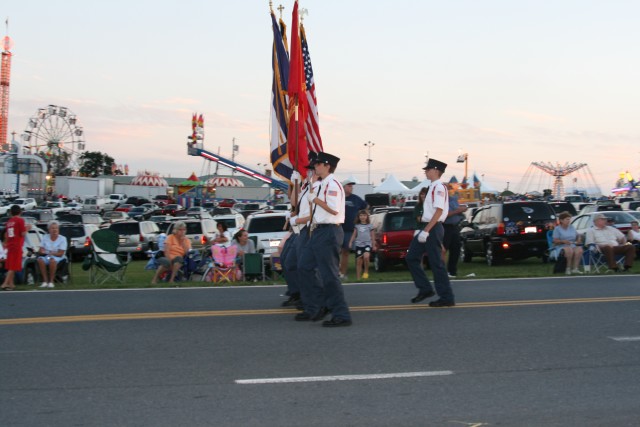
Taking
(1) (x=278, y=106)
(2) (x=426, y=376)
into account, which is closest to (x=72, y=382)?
(2) (x=426, y=376)

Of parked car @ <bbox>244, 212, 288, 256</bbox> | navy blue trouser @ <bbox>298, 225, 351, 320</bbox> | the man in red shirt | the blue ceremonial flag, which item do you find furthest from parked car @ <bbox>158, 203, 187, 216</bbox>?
navy blue trouser @ <bbox>298, 225, 351, 320</bbox>

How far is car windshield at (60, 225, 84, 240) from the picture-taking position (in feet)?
95.3

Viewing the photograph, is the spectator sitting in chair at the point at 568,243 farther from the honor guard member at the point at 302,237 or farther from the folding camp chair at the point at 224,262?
the honor guard member at the point at 302,237

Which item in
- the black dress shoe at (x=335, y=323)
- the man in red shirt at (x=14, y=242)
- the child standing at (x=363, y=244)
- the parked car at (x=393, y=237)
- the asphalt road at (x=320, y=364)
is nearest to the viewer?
the asphalt road at (x=320, y=364)

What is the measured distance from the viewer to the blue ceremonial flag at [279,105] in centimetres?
1315

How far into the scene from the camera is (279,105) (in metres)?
13.8

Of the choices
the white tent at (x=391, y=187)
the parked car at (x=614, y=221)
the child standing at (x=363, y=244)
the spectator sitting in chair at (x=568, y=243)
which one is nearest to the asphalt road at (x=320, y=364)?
the spectator sitting in chair at (x=568, y=243)

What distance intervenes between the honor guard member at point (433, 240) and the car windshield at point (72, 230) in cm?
2136

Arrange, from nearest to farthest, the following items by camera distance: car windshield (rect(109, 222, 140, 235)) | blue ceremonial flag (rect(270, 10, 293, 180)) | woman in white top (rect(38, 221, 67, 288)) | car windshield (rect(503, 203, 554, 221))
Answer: blue ceremonial flag (rect(270, 10, 293, 180)) < woman in white top (rect(38, 221, 67, 288)) < car windshield (rect(503, 203, 554, 221)) < car windshield (rect(109, 222, 140, 235))

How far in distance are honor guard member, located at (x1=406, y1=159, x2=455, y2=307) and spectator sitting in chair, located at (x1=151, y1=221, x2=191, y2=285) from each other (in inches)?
279

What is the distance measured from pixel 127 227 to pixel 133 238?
1.88 feet

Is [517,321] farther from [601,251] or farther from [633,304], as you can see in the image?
[601,251]

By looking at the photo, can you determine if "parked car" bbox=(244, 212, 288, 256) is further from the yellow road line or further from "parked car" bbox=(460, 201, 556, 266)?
the yellow road line

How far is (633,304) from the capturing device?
34.4ft
